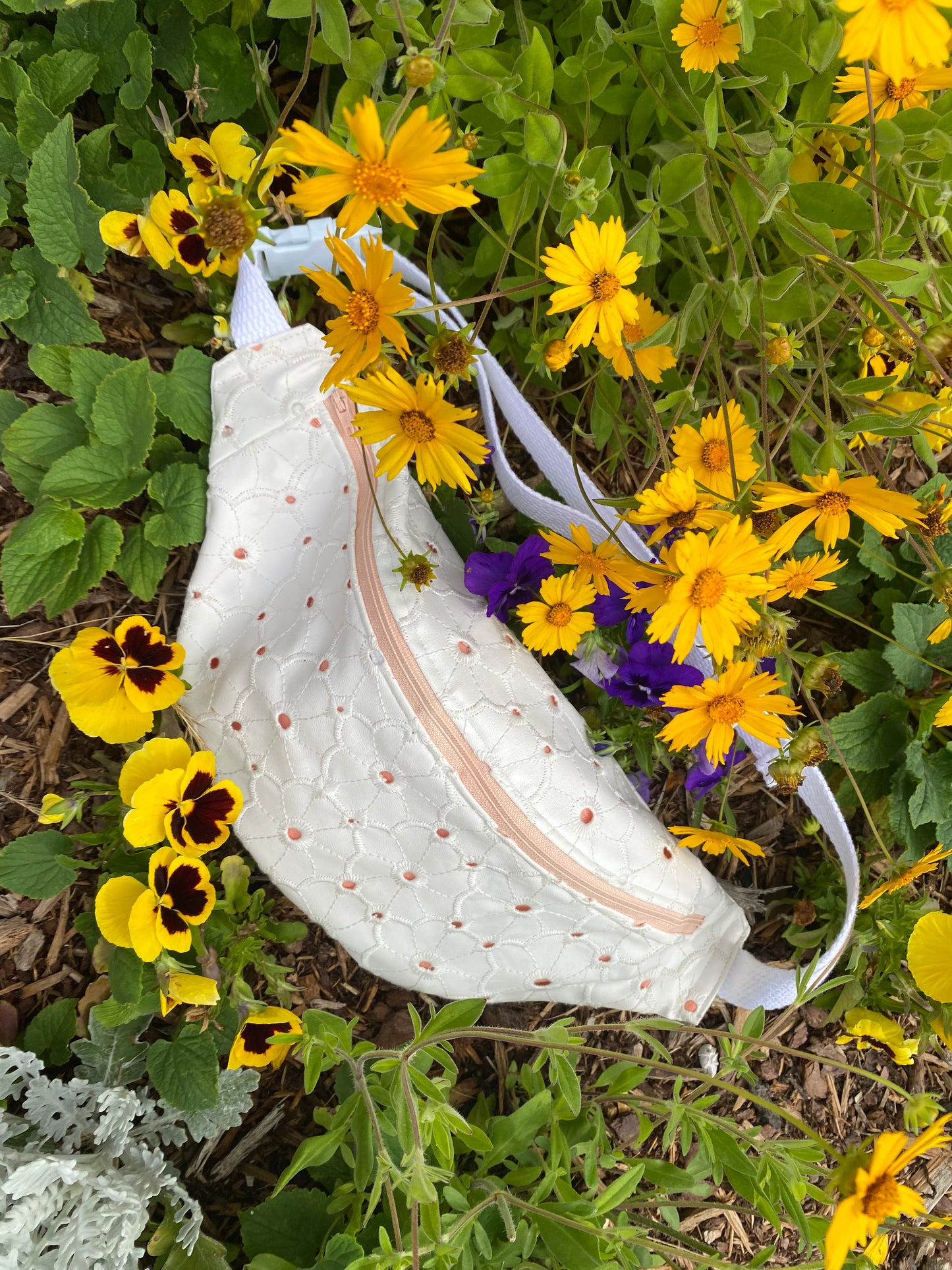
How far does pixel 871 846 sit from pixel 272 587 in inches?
32.9

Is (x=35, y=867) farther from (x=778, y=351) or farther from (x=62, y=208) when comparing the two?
(x=778, y=351)

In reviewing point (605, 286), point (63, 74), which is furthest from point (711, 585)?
point (63, 74)

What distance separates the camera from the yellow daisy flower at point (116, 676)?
897 millimetres

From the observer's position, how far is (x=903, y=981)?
102 centimetres

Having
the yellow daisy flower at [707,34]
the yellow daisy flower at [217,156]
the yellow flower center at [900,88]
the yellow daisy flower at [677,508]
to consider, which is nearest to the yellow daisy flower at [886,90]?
the yellow flower center at [900,88]

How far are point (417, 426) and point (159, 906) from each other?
0.54 meters

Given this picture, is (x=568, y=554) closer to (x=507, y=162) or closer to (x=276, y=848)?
(x=507, y=162)

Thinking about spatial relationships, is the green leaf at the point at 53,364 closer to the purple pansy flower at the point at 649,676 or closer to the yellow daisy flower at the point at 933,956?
the purple pansy flower at the point at 649,676

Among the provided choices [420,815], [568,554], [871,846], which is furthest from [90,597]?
[871,846]

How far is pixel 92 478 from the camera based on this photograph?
0.95 m

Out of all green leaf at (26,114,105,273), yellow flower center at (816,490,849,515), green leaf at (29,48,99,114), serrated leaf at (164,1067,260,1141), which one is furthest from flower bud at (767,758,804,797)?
green leaf at (29,48,99,114)

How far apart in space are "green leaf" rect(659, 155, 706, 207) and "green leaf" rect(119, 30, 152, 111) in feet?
1.93

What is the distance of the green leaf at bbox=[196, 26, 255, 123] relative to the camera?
0.96 m

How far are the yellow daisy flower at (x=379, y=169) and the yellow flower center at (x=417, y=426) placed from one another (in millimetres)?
166
